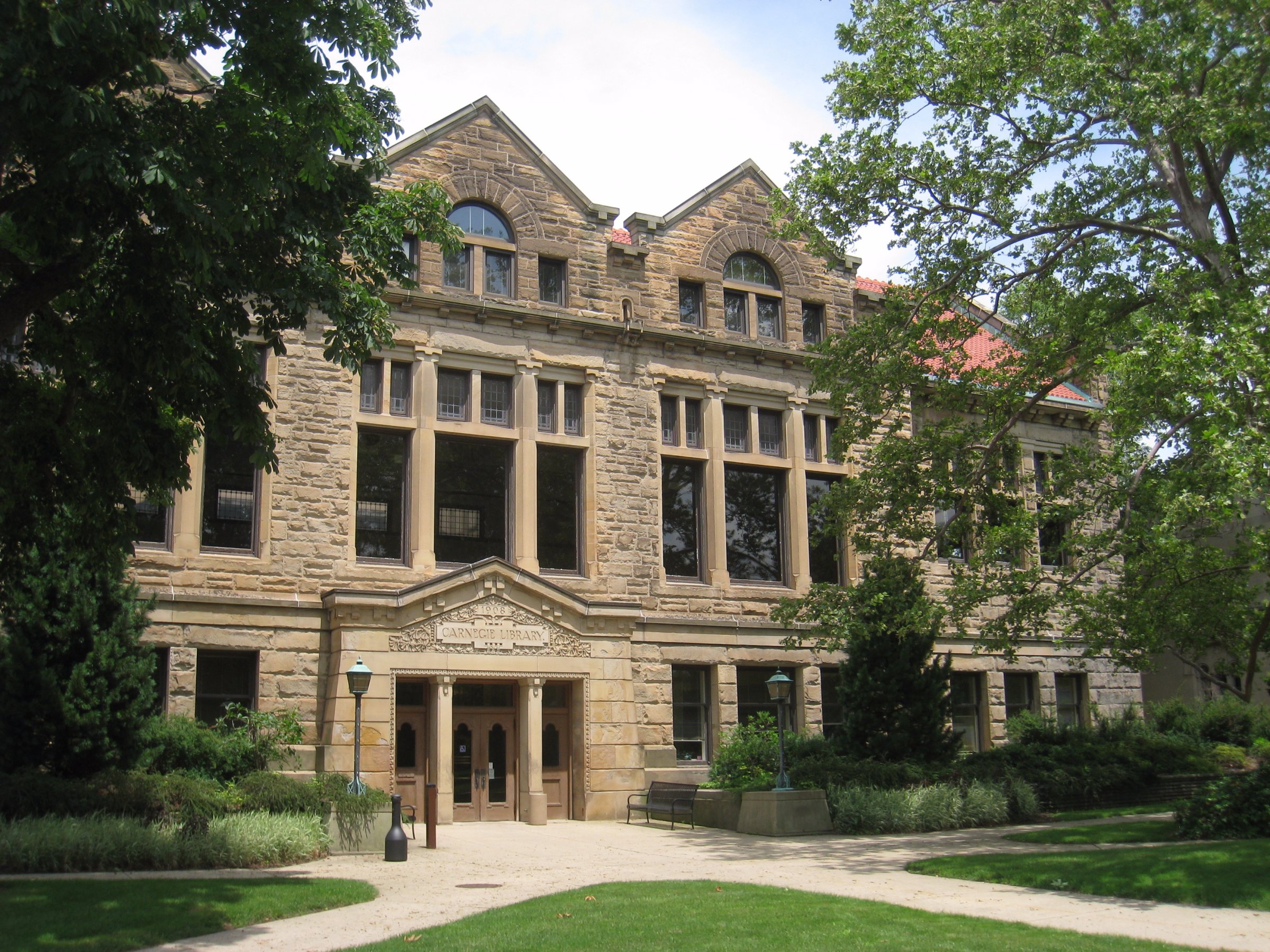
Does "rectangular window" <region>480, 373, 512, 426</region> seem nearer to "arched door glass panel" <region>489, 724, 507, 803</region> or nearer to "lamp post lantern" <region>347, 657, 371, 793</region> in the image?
"arched door glass panel" <region>489, 724, 507, 803</region>

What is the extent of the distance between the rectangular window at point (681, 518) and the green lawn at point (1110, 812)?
8810 millimetres

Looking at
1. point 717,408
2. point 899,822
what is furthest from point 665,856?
point 717,408

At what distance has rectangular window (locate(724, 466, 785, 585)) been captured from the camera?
2697 cm

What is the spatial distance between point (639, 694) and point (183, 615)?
9.10 m

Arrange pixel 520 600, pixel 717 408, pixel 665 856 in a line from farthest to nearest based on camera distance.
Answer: pixel 717 408, pixel 520 600, pixel 665 856

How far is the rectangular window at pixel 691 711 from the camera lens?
2541 centimetres

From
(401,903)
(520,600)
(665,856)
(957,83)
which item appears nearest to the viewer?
(401,903)

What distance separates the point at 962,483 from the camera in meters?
19.3

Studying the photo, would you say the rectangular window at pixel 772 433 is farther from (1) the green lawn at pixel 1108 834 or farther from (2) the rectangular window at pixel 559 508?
(1) the green lawn at pixel 1108 834

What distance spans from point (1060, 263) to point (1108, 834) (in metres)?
9.75

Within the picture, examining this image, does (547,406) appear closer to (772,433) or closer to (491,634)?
(491,634)

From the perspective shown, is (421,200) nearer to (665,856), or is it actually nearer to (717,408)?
(665,856)

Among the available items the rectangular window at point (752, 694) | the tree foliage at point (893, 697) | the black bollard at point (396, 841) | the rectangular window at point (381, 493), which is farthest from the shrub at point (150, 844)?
the rectangular window at point (752, 694)

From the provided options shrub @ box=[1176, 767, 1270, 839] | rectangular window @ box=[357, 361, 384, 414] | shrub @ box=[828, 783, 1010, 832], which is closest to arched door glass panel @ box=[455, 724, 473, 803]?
rectangular window @ box=[357, 361, 384, 414]
